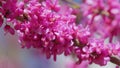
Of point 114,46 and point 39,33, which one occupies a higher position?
point 39,33

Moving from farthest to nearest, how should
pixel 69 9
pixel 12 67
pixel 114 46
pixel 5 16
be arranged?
pixel 12 67 → pixel 69 9 → pixel 114 46 → pixel 5 16

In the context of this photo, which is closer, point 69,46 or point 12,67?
point 69,46

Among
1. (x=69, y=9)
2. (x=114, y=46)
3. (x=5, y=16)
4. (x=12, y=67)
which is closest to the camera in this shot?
(x=5, y=16)

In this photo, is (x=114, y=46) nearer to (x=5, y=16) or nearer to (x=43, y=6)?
(x=43, y=6)

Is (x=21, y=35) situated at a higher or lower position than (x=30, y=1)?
lower

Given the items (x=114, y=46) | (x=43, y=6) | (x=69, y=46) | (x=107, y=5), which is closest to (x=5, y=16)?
(x=43, y=6)

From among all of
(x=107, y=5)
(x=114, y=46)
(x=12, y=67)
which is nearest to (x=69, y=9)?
(x=107, y=5)

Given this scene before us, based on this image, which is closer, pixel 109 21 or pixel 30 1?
pixel 30 1

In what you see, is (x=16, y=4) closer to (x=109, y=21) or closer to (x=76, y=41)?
(x=76, y=41)

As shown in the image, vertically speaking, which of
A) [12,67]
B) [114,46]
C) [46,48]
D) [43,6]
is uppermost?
[12,67]
